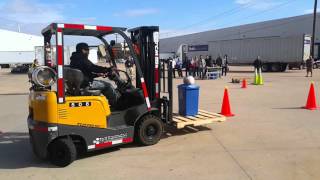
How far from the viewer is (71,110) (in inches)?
267

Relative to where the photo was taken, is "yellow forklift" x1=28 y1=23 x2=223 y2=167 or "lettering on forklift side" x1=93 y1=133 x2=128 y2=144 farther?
"lettering on forklift side" x1=93 y1=133 x2=128 y2=144

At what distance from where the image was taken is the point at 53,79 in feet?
22.0

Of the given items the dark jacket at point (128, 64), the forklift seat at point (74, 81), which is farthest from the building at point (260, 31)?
the forklift seat at point (74, 81)

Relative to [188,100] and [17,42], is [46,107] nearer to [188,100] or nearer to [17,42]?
[188,100]

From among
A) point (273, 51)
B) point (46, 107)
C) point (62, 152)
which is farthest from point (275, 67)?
point (46, 107)

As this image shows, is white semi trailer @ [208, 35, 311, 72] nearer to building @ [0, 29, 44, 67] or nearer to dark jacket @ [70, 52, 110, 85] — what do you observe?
dark jacket @ [70, 52, 110, 85]

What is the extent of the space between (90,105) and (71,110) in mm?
359

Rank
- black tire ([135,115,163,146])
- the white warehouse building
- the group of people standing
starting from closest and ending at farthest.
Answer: black tire ([135,115,163,146])
the group of people standing
the white warehouse building

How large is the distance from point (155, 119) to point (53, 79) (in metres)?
2.19

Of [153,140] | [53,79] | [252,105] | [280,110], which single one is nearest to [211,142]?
[153,140]

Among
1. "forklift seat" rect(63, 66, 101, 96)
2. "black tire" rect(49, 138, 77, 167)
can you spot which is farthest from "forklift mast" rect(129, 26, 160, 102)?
"black tire" rect(49, 138, 77, 167)

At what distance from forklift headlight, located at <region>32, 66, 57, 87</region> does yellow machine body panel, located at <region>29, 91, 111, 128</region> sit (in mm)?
165

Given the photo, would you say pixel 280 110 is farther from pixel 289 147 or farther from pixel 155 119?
pixel 155 119

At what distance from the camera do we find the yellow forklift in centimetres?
663
